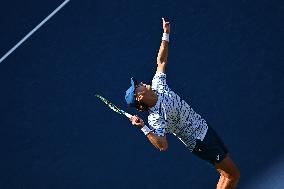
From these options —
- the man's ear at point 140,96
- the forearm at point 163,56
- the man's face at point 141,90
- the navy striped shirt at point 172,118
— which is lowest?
the navy striped shirt at point 172,118

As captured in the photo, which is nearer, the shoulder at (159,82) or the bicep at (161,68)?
the shoulder at (159,82)

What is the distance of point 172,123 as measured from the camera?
8.45 metres

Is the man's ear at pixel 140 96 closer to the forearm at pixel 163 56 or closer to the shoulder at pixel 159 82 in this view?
the shoulder at pixel 159 82

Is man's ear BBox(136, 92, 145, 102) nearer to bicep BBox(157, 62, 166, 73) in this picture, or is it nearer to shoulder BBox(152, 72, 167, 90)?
shoulder BBox(152, 72, 167, 90)

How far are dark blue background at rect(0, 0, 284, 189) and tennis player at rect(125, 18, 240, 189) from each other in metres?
0.84

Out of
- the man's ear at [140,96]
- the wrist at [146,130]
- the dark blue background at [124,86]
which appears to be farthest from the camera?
the dark blue background at [124,86]

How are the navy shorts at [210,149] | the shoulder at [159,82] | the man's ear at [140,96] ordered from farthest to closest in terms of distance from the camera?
the navy shorts at [210,149]
the shoulder at [159,82]
the man's ear at [140,96]

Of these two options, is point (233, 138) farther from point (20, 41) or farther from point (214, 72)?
point (20, 41)

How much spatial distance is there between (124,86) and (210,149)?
1774 millimetres

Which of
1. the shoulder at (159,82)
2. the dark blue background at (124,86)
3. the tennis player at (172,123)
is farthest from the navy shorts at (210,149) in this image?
the dark blue background at (124,86)

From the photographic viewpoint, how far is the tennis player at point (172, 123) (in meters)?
8.18

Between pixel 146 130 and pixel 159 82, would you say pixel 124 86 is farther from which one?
pixel 146 130

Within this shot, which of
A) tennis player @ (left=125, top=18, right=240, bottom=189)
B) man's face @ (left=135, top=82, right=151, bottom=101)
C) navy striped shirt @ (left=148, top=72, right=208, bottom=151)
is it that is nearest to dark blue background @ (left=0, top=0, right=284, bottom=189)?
tennis player @ (left=125, top=18, right=240, bottom=189)

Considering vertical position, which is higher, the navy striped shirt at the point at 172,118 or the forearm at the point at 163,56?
the forearm at the point at 163,56
